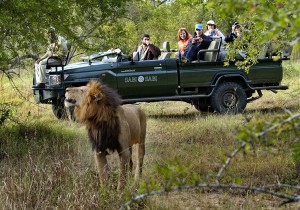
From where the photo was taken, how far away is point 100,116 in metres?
5.73

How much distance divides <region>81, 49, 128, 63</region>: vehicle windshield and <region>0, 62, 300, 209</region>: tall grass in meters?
1.39

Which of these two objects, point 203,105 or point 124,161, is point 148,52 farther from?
point 124,161

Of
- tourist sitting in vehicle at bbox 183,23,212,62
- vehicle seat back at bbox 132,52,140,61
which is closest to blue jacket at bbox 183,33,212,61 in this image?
tourist sitting in vehicle at bbox 183,23,212,62

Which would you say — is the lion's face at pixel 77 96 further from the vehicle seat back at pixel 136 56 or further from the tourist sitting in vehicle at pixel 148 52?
the tourist sitting in vehicle at pixel 148 52

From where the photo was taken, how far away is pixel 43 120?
11680 mm

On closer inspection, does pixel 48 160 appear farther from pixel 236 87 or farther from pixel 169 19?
pixel 169 19

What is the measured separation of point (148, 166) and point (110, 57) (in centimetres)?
542

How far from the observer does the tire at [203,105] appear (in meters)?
12.1

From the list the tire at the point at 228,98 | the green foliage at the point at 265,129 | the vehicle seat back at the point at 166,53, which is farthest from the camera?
the tire at the point at 228,98

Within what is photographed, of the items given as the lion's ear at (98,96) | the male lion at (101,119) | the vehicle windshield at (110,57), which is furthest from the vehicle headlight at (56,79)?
the lion's ear at (98,96)

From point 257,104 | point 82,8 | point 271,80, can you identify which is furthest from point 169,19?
point 82,8

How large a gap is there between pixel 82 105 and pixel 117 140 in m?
0.51

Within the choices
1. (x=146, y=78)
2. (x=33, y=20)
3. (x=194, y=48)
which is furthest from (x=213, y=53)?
(x=33, y=20)

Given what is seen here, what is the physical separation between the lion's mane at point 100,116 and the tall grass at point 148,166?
11.9 inches
